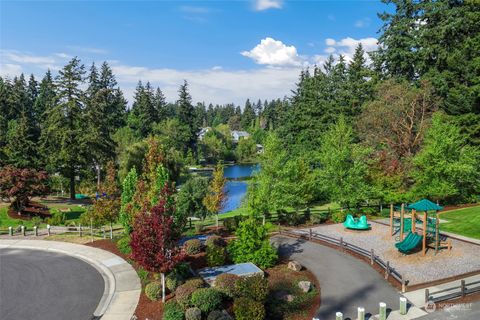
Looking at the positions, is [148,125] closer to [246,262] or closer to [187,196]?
[187,196]

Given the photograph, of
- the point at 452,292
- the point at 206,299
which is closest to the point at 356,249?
the point at 452,292

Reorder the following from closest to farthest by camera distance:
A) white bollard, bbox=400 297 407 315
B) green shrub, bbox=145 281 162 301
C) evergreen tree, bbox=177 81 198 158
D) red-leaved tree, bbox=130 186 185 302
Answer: white bollard, bbox=400 297 407 315
red-leaved tree, bbox=130 186 185 302
green shrub, bbox=145 281 162 301
evergreen tree, bbox=177 81 198 158

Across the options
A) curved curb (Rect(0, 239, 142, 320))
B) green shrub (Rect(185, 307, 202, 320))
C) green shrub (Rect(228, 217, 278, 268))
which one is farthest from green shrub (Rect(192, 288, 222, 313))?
green shrub (Rect(228, 217, 278, 268))

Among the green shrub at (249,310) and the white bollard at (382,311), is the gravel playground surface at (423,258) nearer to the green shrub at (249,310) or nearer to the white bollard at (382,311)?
the white bollard at (382,311)

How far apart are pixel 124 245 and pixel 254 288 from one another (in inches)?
479

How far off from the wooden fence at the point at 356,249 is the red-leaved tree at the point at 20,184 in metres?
23.4

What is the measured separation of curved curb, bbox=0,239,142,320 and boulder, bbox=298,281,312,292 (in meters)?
7.71

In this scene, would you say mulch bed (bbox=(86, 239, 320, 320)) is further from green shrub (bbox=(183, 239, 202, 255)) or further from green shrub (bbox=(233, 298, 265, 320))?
green shrub (bbox=(233, 298, 265, 320))

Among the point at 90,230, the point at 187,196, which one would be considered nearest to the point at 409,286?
the point at 187,196

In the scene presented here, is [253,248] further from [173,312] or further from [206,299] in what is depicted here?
[173,312]

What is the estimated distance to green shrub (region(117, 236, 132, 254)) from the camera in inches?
928

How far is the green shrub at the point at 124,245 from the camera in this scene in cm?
2358

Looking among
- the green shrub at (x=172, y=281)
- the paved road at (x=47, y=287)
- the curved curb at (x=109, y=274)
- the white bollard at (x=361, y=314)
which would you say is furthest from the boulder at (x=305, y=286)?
the paved road at (x=47, y=287)

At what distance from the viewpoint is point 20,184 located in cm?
3306
